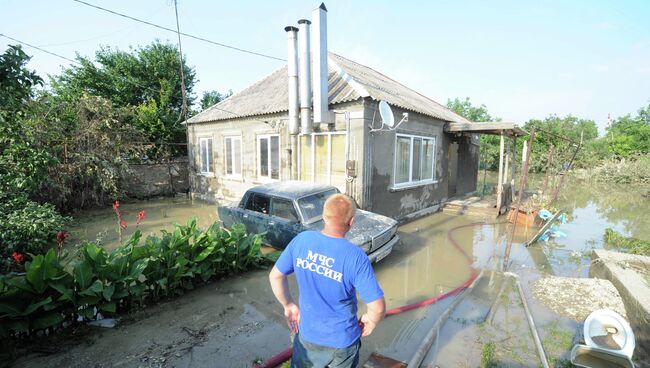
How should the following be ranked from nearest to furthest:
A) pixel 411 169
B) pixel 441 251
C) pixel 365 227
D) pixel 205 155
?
pixel 365 227
pixel 441 251
pixel 411 169
pixel 205 155

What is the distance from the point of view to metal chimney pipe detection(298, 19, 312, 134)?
888cm

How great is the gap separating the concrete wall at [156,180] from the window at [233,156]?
4644 millimetres

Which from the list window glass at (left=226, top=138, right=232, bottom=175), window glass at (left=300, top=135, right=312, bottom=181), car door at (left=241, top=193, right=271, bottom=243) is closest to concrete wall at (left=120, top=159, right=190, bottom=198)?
window glass at (left=226, top=138, right=232, bottom=175)

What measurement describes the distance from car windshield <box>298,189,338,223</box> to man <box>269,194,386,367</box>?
3823 mm

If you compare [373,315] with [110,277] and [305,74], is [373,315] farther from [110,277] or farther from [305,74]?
[305,74]

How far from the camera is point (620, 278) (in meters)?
4.80

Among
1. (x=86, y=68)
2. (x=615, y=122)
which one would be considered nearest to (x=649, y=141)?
(x=615, y=122)

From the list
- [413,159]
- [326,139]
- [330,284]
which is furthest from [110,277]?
[413,159]

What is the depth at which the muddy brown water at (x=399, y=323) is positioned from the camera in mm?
3400

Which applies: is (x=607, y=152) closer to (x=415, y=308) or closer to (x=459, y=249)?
(x=459, y=249)

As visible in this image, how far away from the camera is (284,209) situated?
638 cm

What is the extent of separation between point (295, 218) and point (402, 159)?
5.28 metres

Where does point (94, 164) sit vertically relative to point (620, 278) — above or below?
above

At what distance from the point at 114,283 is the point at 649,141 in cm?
3851
